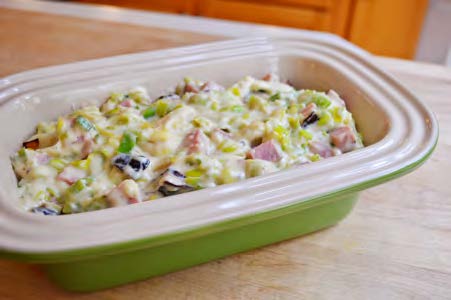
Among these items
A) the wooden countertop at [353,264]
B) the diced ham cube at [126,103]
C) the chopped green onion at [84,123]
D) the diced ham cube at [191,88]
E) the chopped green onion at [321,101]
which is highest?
the chopped green onion at [321,101]

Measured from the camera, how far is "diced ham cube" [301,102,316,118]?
3.49ft

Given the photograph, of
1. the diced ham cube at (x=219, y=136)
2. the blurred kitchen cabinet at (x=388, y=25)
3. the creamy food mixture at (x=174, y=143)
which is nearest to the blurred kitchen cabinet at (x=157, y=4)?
the blurred kitchen cabinet at (x=388, y=25)

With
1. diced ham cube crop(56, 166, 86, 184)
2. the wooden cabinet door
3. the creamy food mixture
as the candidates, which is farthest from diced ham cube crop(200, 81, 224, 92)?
the wooden cabinet door

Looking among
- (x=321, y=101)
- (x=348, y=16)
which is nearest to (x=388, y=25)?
(x=348, y=16)

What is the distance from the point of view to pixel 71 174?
887 mm

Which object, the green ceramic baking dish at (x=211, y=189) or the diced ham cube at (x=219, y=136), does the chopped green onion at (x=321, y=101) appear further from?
the diced ham cube at (x=219, y=136)

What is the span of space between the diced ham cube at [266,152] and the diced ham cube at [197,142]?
8 centimetres

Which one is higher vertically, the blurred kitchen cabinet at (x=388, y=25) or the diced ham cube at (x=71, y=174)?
the blurred kitchen cabinet at (x=388, y=25)

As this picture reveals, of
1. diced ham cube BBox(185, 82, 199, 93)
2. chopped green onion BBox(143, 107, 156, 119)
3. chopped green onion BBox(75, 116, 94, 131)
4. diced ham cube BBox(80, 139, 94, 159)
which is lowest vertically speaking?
diced ham cube BBox(80, 139, 94, 159)

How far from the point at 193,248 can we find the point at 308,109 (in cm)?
41

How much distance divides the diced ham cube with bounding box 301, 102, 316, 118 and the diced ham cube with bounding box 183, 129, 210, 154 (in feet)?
0.75

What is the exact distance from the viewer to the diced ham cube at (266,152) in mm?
943

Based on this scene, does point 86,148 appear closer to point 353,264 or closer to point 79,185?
point 79,185

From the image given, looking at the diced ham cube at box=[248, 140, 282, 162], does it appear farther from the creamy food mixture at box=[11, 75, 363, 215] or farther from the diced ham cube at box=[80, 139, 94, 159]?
the diced ham cube at box=[80, 139, 94, 159]
